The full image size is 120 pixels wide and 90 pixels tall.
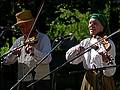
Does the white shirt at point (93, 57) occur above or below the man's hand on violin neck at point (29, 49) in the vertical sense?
below

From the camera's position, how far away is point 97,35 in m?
5.32

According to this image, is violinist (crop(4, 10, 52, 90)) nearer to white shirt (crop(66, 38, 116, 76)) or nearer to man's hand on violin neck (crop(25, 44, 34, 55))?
man's hand on violin neck (crop(25, 44, 34, 55))

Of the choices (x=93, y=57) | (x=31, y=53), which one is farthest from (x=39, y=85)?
(x=93, y=57)

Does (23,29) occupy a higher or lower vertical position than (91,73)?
higher

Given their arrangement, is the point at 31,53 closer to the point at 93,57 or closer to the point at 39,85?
the point at 39,85

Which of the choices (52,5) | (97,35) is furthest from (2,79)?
(97,35)

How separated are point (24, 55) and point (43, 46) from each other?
0.83ft

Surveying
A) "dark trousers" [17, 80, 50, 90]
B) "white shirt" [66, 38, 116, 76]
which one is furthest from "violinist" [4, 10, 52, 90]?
"white shirt" [66, 38, 116, 76]

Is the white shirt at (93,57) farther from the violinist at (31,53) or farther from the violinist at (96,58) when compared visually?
the violinist at (31,53)

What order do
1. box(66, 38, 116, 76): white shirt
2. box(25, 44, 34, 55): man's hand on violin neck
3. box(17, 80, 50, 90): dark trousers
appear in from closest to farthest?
box(66, 38, 116, 76): white shirt < box(25, 44, 34, 55): man's hand on violin neck < box(17, 80, 50, 90): dark trousers

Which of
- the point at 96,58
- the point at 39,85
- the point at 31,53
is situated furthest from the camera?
the point at 39,85

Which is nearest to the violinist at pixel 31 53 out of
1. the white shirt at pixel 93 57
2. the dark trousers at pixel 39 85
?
the dark trousers at pixel 39 85

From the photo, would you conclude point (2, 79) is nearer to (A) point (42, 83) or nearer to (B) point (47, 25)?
(B) point (47, 25)

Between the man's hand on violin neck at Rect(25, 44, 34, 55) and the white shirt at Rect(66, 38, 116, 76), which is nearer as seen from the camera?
the white shirt at Rect(66, 38, 116, 76)
